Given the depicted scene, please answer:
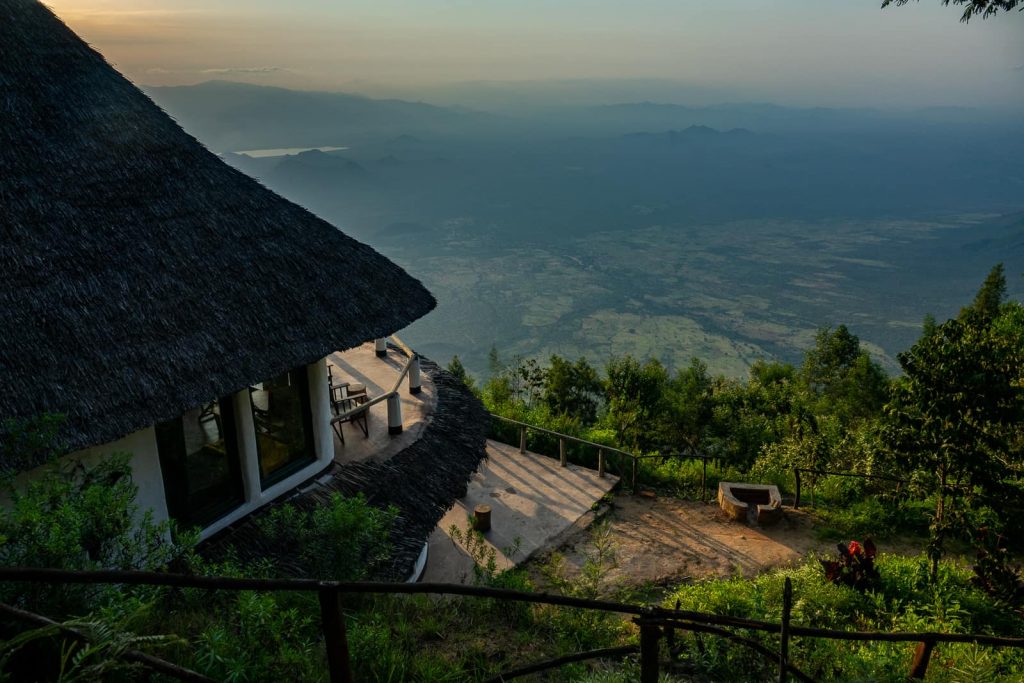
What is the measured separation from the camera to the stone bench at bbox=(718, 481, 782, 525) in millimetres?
11484

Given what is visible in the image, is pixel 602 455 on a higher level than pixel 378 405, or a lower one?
lower

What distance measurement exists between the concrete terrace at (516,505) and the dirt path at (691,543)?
1.83 feet

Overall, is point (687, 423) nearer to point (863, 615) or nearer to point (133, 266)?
point (863, 615)

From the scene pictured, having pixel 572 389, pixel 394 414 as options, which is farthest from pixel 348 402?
pixel 572 389

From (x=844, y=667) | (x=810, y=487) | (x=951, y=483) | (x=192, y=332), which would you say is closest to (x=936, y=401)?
(x=951, y=483)

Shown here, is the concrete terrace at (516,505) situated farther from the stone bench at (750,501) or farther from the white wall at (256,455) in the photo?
the white wall at (256,455)

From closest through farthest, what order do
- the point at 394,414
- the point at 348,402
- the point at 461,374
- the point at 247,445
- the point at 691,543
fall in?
the point at 247,445
the point at 394,414
the point at 348,402
the point at 691,543
the point at 461,374

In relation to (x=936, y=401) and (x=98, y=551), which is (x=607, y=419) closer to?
(x=936, y=401)

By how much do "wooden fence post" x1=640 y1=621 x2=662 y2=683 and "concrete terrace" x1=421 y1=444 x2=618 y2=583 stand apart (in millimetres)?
6990

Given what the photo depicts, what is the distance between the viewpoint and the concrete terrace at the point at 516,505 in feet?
33.8

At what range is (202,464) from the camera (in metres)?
6.86

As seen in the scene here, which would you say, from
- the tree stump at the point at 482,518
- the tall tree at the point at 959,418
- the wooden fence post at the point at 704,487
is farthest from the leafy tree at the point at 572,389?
the tall tree at the point at 959,418

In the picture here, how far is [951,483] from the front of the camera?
810 centimetres

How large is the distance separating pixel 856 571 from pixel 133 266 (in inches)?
340
